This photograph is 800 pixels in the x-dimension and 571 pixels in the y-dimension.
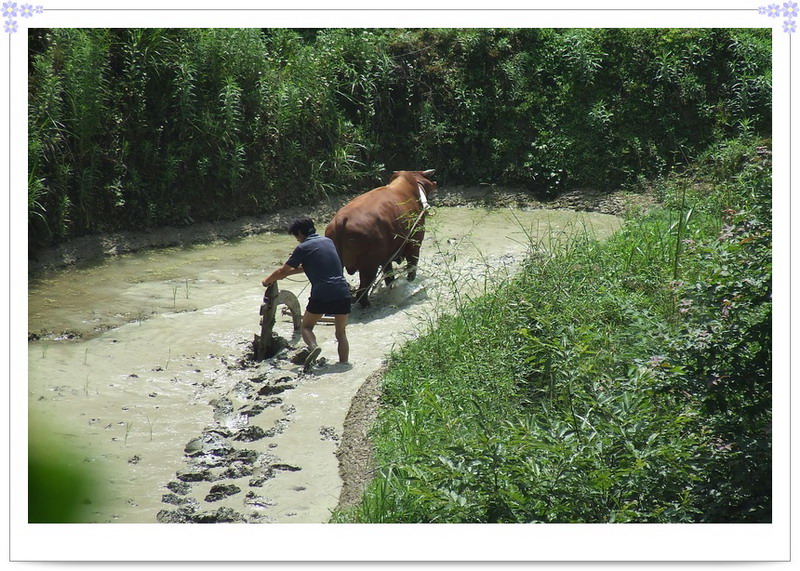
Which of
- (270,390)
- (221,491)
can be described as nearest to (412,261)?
(270,390)

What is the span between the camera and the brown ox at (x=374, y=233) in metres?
9.85

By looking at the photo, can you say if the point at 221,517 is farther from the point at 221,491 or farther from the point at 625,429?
the point at 625,429

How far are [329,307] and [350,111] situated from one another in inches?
289

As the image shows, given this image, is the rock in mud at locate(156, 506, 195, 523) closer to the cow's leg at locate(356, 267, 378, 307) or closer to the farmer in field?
the farmer in field

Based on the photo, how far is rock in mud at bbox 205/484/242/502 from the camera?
6.32m

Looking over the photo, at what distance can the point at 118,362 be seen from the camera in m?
8.65

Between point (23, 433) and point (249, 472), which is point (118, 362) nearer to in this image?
point (249, 472)

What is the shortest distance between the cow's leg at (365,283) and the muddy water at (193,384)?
13 cm

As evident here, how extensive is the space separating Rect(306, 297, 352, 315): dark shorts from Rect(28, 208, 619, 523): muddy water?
51 centimetres

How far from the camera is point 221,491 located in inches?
251

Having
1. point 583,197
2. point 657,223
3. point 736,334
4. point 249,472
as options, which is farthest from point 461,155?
point 736,334

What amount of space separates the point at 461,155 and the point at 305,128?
108 inches
